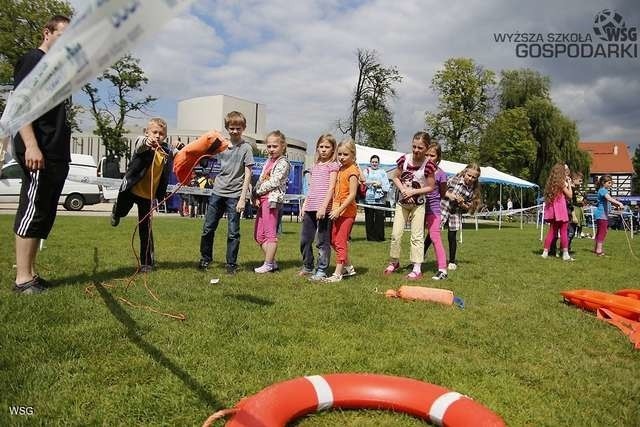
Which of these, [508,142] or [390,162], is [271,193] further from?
[508,142]

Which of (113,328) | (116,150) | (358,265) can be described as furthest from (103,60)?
(116,150)

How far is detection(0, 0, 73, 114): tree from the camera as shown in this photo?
87.7ft

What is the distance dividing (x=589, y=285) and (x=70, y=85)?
21.7 ft

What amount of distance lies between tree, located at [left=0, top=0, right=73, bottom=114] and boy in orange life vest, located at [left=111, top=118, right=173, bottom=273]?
25.7 meters

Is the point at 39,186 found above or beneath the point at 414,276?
above

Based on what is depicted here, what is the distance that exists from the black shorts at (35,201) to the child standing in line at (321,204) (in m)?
2.82

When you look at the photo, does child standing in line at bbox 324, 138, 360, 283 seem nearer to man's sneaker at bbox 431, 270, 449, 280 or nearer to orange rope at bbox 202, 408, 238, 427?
man's sneaker at bbox 431, 270, 449, 280

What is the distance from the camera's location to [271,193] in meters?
6.20

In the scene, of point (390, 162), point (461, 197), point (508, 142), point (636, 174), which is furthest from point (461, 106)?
point (636, 174)

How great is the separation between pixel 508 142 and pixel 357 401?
41858mm

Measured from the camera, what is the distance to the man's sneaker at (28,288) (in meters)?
4.28

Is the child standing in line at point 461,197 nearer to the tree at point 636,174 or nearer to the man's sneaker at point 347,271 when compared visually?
the man's sneaker at point 347,271

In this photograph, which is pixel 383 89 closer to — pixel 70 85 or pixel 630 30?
pixel 630 30

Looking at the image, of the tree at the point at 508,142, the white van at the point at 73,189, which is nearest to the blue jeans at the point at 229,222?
the white van at the point at 73,189
